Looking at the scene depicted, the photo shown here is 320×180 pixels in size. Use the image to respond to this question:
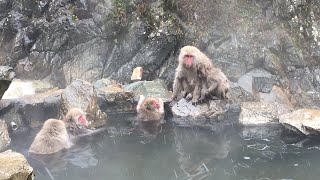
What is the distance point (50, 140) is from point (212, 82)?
3.20 metres

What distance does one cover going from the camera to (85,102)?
766cm

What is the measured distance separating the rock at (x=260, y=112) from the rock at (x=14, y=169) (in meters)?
5.04

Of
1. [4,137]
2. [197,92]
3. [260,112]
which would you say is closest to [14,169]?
[4,137]

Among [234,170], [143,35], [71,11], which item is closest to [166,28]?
[143,35]

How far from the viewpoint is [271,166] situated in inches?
222

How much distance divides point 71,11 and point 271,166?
6.64m

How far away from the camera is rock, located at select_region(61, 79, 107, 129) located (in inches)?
299

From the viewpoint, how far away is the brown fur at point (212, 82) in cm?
779

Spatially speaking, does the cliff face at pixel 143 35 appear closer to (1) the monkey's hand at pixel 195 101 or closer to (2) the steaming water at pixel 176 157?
(1) the monkey's hand at pixel 195 101

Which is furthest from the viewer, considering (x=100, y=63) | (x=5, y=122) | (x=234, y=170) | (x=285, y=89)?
(x=100, y=63)

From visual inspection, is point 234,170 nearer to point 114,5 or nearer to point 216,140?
point 216,140

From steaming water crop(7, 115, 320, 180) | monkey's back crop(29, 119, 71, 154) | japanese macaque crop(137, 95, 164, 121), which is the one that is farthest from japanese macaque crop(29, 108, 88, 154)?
japanese macaque crop(137, 95, 164, 121)

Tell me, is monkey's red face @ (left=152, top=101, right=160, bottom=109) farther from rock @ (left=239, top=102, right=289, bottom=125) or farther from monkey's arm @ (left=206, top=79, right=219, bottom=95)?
rock @ (left=239, top=102, right=289, bottom=125)

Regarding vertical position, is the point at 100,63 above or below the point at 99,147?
above
